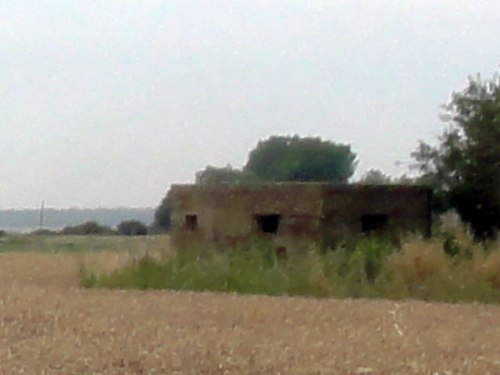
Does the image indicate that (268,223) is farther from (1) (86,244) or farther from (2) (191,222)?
(1) (86,244)

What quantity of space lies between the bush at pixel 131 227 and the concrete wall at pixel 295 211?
36.4m

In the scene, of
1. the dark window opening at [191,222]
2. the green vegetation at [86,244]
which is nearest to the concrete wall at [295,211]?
the dark window opening at [191,222]

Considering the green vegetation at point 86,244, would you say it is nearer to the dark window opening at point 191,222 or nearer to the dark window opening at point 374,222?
Answer: the dark window opening at point 191,222

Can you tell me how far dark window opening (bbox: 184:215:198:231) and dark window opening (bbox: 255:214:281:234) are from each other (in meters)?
1.74

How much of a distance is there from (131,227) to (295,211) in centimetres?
4078

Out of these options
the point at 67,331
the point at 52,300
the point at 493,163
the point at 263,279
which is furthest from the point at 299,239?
the point at 67,331

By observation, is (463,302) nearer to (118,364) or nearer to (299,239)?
(299,239)

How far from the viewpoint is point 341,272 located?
24484 millimetres

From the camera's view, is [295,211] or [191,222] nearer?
[295,211]

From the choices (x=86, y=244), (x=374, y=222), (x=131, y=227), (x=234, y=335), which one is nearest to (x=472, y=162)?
(x=374, y=222)

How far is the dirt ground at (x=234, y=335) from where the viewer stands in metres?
13.8

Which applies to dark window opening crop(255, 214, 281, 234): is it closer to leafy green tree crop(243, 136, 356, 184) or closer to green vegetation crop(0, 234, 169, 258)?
green vegetation crop(0, 234, 169, 258)

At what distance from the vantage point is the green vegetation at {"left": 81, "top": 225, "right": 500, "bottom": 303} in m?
23.6

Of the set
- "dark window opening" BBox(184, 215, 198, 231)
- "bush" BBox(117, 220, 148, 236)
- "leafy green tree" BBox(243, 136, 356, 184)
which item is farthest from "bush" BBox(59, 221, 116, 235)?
"dark window opening" BBox(184, 215, 198, 231)
